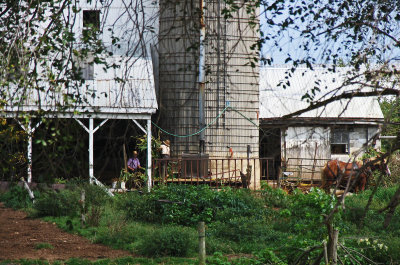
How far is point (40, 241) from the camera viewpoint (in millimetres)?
11812

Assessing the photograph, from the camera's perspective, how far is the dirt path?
34.2 feet

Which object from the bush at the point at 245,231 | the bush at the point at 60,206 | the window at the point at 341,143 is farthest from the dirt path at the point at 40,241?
the window at the point at 341,143

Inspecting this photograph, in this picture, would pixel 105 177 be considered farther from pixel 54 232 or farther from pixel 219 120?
pixel 54 232

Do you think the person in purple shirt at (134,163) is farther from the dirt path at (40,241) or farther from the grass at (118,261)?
the grass at (118,261)

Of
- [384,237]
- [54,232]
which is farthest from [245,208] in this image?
[54,232]

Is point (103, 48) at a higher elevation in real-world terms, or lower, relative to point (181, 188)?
higher

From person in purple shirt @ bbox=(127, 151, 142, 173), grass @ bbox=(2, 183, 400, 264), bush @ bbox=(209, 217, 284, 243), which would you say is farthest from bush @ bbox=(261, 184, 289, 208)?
person in purple shirt @ bbox=(127, 151, 142, 173)

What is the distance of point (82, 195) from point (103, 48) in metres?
8.57

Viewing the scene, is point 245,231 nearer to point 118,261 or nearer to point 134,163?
point 118,261

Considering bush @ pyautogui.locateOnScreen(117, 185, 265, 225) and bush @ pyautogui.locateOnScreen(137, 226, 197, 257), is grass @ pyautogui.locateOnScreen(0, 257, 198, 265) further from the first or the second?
bush @ pyautogui.locateOnScreen(117, 185, 265, 225)

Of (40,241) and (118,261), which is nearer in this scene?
(118,261)

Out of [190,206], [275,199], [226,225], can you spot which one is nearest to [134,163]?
[275,199]

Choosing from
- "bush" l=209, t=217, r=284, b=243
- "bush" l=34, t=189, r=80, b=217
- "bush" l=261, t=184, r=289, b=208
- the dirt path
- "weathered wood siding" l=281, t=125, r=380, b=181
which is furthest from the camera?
"weathered wood siding" l=281, t=125, r=380, b=181

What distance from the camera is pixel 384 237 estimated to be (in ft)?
35.6
